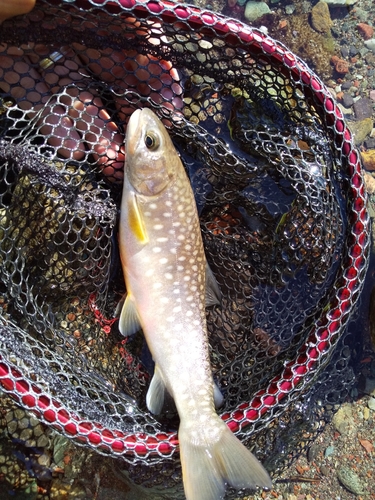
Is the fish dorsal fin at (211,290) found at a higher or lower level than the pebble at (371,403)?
higher

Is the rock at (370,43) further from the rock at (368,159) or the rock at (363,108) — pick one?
the rock at (368,159)

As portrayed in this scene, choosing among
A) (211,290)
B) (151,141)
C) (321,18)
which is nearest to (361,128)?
(321,18)

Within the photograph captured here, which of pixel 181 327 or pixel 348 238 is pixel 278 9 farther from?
pixel 181 327

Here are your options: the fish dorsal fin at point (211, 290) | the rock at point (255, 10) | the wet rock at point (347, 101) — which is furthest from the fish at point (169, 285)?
the wet rock at point (347, 101)

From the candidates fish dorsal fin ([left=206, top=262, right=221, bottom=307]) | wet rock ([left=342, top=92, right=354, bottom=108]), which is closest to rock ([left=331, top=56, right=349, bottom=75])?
wet rock ([left=342, top=92, right=354, bottom=108])

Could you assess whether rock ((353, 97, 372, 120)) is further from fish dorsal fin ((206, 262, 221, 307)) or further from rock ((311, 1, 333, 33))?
fish dorsal fin ((206, 262, 221, 307))
